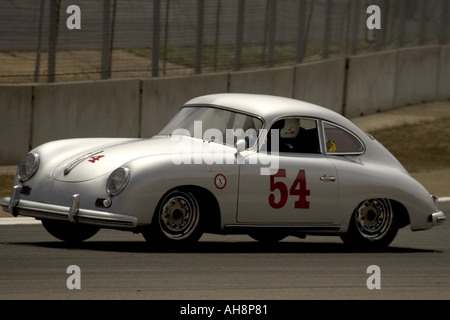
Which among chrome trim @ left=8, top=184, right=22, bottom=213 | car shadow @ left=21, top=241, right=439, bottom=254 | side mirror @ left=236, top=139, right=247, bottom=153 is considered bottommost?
car shadow @ left=21, top=241, right=439, bottom=254

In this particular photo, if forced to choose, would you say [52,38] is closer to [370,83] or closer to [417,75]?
[370,83]

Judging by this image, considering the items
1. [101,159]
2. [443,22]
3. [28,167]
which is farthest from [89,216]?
[443,22]

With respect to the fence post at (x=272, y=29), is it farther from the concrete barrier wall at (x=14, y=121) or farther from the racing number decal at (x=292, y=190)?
the racing number decal at (x=292, y=190)

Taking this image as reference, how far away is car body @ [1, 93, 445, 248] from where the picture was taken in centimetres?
987

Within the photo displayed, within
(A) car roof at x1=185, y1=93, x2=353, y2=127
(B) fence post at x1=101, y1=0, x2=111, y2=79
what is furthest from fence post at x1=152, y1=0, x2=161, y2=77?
(A) car roof at x1=185, y1=93, x2=353, y2=127

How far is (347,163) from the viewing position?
11117 mm

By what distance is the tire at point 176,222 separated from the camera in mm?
9930

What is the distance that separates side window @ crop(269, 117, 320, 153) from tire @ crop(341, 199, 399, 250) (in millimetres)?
786

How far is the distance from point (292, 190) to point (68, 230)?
215 cm

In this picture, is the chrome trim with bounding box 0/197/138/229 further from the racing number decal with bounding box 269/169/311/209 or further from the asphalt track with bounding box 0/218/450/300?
the racing number decal with bounding box 269/169/311/209

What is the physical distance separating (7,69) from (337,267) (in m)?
9.03

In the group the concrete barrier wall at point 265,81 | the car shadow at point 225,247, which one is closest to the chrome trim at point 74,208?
the car shadow at point 225,247

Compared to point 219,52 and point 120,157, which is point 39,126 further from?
point 120,157
